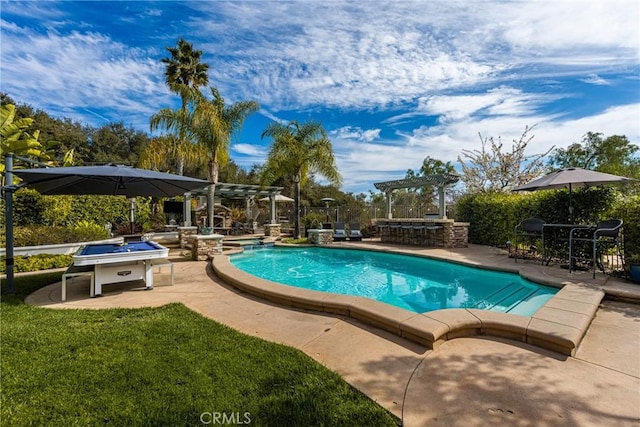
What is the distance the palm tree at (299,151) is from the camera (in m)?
13.7

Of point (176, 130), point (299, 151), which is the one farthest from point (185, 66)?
point (299, 151)

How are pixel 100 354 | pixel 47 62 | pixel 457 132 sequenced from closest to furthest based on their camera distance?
1. pixel 100 354
2. pixel 47 62
3. pixel 457 132

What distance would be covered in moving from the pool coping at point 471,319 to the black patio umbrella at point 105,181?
339cm

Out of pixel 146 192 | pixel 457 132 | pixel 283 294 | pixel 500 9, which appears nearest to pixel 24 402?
pixel 283 294

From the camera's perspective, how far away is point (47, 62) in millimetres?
9570

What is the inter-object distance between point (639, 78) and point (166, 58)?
73.8 feet

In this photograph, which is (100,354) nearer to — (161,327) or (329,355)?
(161,327)

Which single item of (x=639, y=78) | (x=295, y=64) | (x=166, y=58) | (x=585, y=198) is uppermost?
(x=166, y=58)

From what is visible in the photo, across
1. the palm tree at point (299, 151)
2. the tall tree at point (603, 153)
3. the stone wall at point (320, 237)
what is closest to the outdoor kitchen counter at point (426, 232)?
the stone wall at point (320, 237)

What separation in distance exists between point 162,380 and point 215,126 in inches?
446

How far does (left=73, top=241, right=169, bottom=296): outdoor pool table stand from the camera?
495 centimetres

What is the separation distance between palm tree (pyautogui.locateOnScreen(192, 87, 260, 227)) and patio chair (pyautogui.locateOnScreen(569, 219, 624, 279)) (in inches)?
448

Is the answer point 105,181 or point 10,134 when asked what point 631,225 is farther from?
point 10,134

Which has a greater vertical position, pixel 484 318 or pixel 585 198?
pixel 585 198
